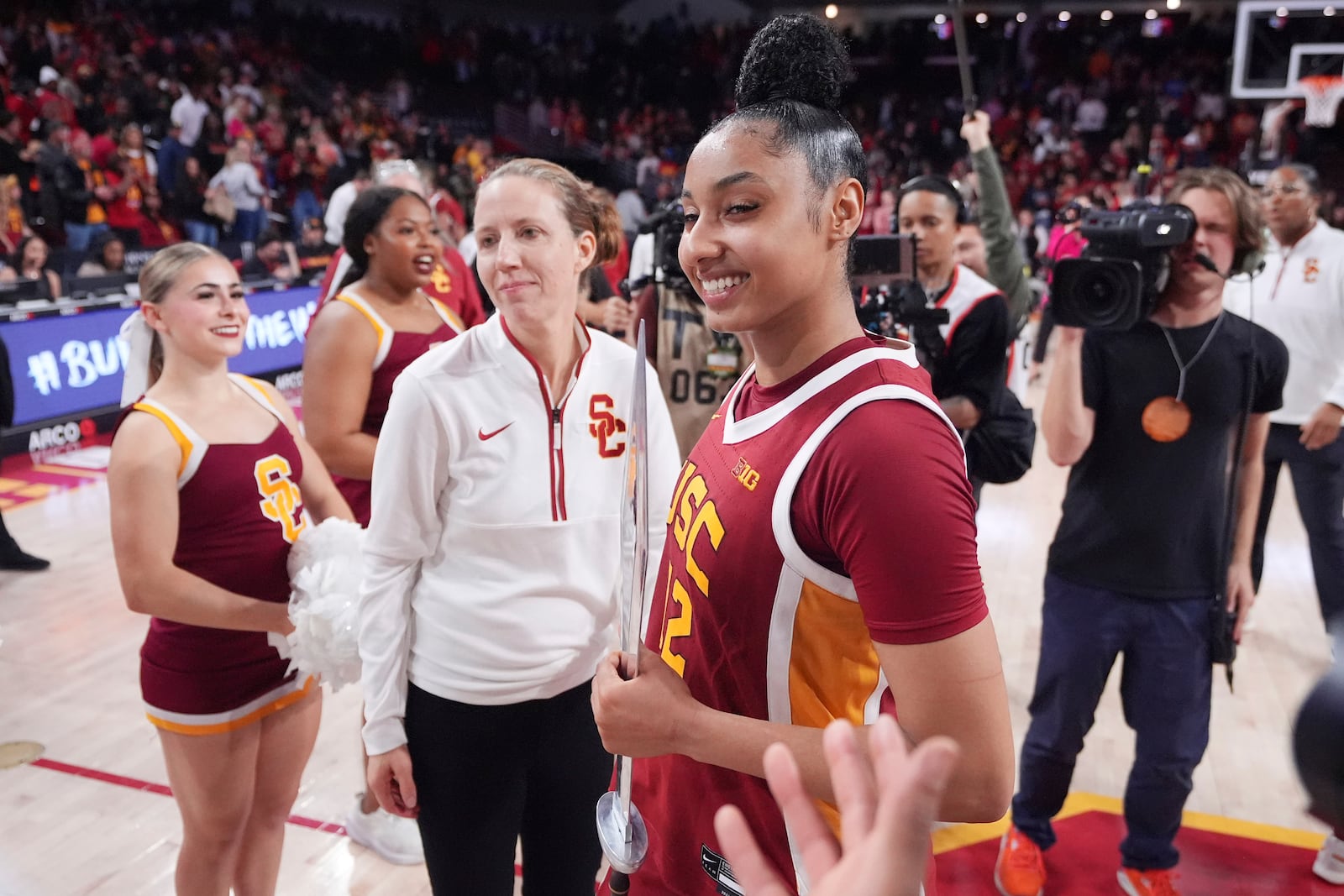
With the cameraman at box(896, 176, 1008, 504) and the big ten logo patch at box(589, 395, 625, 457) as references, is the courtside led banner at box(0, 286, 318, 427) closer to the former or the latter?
the cameraman at box(896, 176, 1008, 504)

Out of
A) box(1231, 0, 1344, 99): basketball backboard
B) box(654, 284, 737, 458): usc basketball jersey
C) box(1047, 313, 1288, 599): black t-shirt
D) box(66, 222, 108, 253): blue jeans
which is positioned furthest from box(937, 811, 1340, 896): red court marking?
box(66, 222, 108, 253): blue jeans

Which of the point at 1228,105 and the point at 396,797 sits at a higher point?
the point at 1228,105

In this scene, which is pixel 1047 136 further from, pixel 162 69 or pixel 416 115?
pixel 162 69

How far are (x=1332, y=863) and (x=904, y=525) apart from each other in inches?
102

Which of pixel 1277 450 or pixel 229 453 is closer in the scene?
pixel 229 453

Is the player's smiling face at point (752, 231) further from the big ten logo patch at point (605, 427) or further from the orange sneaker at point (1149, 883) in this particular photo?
the orange sneaker at point (1149, 883)

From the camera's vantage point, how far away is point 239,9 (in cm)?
1752

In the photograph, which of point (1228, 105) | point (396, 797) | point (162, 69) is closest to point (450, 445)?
point (396, 797)

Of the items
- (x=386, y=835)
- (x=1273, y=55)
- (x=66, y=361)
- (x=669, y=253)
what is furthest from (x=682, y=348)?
(x=1273, y=55)

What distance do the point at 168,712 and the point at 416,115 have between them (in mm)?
17680

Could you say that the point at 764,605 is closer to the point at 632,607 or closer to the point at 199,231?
the point at 632,607

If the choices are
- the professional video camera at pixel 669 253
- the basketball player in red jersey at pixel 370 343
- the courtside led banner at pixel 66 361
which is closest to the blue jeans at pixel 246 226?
the courtside led banner at pixel 66 361

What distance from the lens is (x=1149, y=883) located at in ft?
8.56

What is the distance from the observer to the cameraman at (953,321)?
117 inches
